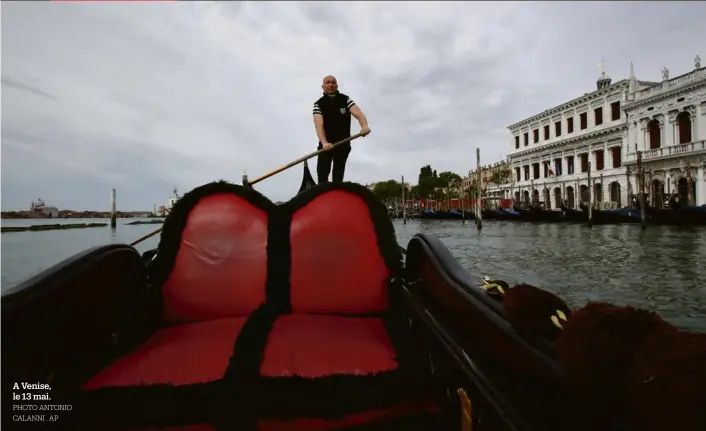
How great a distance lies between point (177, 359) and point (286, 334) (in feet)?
1.08

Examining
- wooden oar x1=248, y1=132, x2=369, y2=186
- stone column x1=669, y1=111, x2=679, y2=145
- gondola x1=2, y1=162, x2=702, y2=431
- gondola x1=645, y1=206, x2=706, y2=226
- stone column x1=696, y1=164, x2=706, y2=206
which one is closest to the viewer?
gondola x1=2, y1=162, x2=702, y2=431

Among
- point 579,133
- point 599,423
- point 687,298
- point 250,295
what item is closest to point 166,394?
point 250,295

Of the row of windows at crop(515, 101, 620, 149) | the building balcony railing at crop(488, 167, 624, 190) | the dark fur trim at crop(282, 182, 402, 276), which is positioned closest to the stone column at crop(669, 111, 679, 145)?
the building balcony railing at crop(488, 167, 624, 190)

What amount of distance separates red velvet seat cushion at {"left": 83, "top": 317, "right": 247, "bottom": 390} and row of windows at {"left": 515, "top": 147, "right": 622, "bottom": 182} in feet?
99.5

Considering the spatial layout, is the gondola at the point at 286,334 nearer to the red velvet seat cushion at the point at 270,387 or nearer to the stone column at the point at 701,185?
the red velvet seat cushion at the point at 270,387

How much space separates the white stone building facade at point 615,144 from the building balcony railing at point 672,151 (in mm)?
40

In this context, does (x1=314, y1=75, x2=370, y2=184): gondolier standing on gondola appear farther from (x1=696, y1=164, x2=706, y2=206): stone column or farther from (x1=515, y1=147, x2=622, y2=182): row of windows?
(x1=515, y1=147, x2=622, y2=182): row of windows

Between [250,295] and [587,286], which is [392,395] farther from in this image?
[587,286]

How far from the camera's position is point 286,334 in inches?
50.7

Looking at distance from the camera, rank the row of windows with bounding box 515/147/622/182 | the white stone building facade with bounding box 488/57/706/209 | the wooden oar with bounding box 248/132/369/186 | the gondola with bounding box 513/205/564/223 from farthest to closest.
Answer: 1. the row of windows with bounding box 515/147/622/182
2. the gondola with bounding box 513/205/564/223
3. the white stone building facade with bounding box 488/57/706/209
4. the wooden oar with bounding box 248/132/369/186

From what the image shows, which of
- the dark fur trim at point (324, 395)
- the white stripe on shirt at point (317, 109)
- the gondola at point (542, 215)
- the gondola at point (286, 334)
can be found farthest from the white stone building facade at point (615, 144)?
the dark fur trim at point (324, 395)

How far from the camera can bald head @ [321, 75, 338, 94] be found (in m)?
2.61

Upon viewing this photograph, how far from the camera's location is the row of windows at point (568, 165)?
1023 inches

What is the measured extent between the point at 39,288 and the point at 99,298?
8.7 inches
